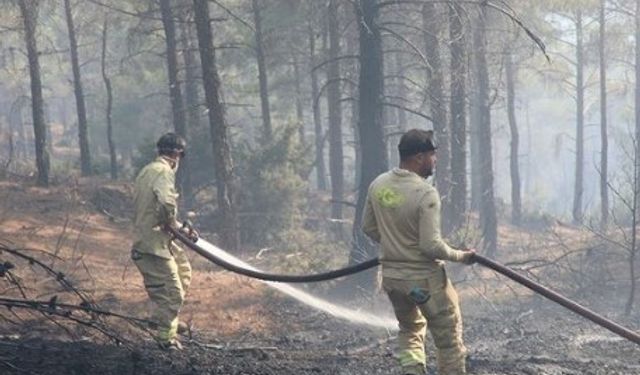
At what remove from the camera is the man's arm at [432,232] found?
5.21 m

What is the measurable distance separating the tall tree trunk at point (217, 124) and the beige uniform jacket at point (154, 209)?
7.29m

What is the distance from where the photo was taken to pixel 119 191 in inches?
775

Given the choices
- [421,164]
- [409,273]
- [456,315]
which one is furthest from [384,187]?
[456,315]

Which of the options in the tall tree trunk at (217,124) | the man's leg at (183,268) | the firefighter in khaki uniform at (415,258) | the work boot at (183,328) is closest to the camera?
the firefighter in khaki uniform at (415,258)

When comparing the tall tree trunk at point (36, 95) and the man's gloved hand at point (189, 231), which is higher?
the tall tree trunk at point (36, 95)

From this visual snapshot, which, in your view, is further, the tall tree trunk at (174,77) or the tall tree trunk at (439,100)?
the tall tree trunk at (174,77)

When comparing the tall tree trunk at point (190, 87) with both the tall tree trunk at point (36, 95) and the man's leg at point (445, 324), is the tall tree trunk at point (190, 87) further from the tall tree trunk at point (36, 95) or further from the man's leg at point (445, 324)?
the man's leg at point (445, 324)

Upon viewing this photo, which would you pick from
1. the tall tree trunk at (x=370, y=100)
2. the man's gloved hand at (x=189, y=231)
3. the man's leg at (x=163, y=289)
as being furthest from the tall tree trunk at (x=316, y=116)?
the man's leg at (x=163, y=289)

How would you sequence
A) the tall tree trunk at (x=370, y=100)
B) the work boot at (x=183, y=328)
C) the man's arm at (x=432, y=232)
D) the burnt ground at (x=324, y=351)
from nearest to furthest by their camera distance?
the man's arm at (x=432, y=232)
the burnt ground at (x=324, y=351)
the work boot at (x=183, y=328)
the tall tree trunk at (x=370, y=100)

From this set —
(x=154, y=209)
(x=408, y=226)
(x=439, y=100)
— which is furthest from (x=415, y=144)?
A: (x=439, y=100)

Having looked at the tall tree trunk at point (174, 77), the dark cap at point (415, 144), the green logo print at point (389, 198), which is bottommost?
the green logo print at point (389, 198)

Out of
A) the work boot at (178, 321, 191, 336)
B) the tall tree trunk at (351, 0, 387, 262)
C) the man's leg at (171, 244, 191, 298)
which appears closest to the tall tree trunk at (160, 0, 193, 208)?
the tall tree trunk at (351, 0, 387, 262)

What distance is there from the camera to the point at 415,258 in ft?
17.8

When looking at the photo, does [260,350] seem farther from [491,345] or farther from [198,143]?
[198,143]
